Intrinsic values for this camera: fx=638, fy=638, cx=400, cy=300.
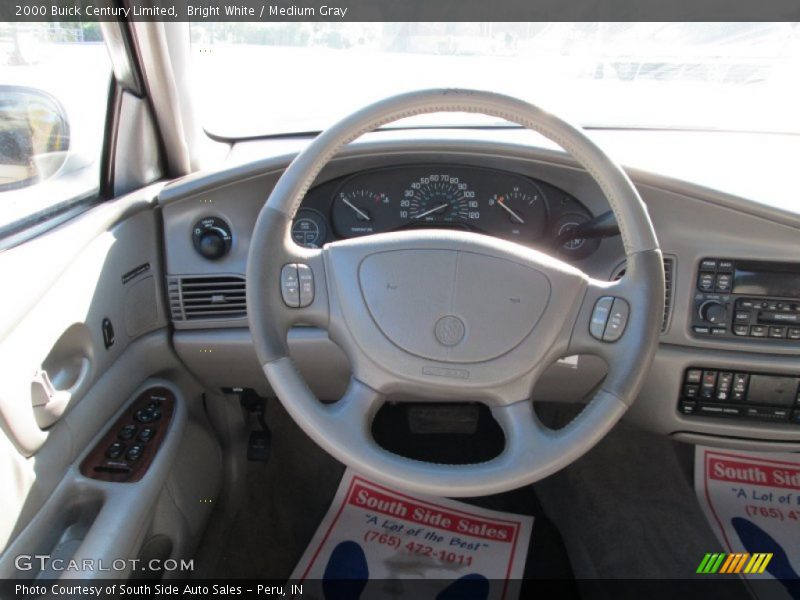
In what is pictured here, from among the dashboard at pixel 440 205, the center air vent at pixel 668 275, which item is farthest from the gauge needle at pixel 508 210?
the center air vent at pixel 668 275

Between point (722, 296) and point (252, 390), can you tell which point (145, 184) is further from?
point (722, 296)

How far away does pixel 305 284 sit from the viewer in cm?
114

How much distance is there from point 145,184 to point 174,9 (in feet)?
1.46

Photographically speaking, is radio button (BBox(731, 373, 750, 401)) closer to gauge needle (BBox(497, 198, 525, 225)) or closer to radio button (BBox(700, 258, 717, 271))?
radio button (BBox(700, 258, 717, 271))

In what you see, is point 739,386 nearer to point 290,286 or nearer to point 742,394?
point 742,394

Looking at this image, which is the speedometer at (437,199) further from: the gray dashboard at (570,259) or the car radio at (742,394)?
the car radio at (742,394)

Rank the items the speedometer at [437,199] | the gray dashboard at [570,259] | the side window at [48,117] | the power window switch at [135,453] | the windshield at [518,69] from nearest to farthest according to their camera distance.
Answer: the side window at [48,117], the power window switch at [135,453], the gray dashboard at [570,259], the speedometer at [437,199], the windshield at [518,69]

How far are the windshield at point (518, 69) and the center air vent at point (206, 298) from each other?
57 cm

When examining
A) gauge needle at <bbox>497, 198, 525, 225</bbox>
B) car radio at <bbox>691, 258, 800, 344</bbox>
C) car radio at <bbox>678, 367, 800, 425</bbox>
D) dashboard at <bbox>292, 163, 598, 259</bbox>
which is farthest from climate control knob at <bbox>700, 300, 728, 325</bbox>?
gauge needle at <bbox>497, 198, 525, 225</bbox>

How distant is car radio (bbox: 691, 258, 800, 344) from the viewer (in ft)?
4.90

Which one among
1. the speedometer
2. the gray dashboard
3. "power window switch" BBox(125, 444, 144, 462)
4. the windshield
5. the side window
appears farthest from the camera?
the windshield

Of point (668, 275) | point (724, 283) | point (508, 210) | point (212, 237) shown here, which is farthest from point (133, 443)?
point (724, 283)

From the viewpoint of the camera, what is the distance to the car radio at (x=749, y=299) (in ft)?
4.90

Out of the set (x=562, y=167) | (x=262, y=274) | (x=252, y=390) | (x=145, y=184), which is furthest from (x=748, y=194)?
(x=145, y=184)
